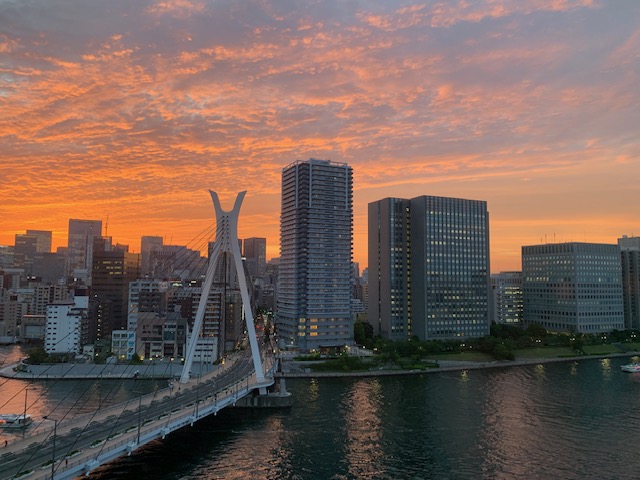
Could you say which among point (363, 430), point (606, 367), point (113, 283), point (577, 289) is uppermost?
point (113, 283)

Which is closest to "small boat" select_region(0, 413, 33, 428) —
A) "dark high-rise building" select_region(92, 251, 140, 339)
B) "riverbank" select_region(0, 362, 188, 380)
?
"riverbank" select_region(0, 362, 188, 380)

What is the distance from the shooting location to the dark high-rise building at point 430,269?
7638cm

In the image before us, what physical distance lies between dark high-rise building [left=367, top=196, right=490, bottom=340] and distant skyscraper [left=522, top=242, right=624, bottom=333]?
20.0 m

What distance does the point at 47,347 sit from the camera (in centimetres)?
6512

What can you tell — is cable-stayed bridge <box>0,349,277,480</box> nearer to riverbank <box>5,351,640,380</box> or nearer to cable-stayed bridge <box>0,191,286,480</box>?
cable-stayed bridge <box>0,191,286,480</box>

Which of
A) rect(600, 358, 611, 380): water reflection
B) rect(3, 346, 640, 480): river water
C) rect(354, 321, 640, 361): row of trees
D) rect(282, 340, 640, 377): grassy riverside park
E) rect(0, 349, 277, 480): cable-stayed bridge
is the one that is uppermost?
rect(354, 321, 640, 361): row of trees

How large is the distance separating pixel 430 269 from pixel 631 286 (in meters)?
47.6

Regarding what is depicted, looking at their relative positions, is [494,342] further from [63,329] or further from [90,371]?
[63,329]

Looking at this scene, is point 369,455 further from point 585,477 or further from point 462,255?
point 462,255

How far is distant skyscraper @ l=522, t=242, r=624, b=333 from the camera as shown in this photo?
87750 mm

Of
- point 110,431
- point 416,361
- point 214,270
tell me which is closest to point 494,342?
point 416,361

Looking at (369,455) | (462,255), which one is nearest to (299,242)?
(462,255)

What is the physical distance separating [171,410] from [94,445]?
300 inches

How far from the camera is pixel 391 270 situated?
78.6 meters
